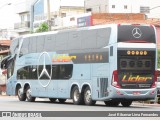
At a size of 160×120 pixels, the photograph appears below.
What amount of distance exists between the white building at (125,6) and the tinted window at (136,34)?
154 feet

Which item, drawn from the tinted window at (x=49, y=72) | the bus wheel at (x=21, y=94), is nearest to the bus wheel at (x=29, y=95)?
the bus wheel at (x=21, y=94)

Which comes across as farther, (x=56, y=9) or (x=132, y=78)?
(x=56, y=9)

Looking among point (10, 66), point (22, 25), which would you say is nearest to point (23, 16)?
point (22, 25)

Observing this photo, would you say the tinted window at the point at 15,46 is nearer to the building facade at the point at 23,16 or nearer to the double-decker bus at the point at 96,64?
the double-decker bus at the point at 96,64

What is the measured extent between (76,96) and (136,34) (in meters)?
5.06

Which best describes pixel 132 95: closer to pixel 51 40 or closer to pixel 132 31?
pixel 132 31

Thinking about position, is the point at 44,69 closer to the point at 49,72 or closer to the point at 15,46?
the point at 49,72

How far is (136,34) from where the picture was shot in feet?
106

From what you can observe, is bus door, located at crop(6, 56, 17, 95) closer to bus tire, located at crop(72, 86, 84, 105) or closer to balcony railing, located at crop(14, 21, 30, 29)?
bus tire, located at crop(72, 86, 84, 105)

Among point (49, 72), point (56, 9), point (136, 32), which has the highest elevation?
point (56, 9)

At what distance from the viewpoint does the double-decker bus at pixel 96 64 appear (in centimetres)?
3191

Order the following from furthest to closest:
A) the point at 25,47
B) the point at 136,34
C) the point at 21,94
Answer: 1. the point at 21,94
2. the point at 25,47
3. the point at 136,34

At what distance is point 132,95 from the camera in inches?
1259

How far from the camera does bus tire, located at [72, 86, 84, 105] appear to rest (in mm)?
34094
